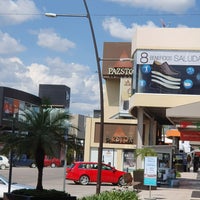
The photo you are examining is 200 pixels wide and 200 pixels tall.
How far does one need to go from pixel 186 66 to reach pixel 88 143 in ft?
62.0

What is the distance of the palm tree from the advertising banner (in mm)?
7725

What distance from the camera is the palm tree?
1409 cm

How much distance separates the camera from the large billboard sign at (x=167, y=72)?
38.5m

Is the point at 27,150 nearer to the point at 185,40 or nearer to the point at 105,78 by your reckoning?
the point at 185,40

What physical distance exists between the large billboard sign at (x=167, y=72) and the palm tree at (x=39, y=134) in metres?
24.0

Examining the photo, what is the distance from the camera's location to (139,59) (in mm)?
38594

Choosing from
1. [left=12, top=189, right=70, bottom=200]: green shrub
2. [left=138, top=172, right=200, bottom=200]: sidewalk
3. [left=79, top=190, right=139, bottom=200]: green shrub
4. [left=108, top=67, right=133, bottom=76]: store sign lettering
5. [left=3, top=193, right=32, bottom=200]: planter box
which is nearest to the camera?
[left=79, top=190, right=139, bottom=200]: green shrub

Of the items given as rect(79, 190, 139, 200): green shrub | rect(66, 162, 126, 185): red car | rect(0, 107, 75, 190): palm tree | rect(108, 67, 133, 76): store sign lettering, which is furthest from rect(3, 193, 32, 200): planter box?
rect(108, 67, 133, 76): store sign lettering

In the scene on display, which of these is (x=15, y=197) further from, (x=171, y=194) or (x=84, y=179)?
(x=84, y=179)

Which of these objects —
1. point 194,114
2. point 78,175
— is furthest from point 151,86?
point 194,114

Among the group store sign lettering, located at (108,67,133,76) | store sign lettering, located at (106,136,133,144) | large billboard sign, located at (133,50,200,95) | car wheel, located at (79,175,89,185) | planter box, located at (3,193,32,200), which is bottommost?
planter box, located at (3,193,32,200)

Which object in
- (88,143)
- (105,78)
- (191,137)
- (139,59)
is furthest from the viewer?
(105,78)

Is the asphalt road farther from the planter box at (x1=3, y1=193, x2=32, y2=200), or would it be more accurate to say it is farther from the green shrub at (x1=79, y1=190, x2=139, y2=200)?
the green shrub at (x1=79, y1=190, x2=139, y2=200)

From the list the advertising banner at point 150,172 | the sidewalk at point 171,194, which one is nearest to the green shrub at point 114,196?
the advertising banner at point 150,172
